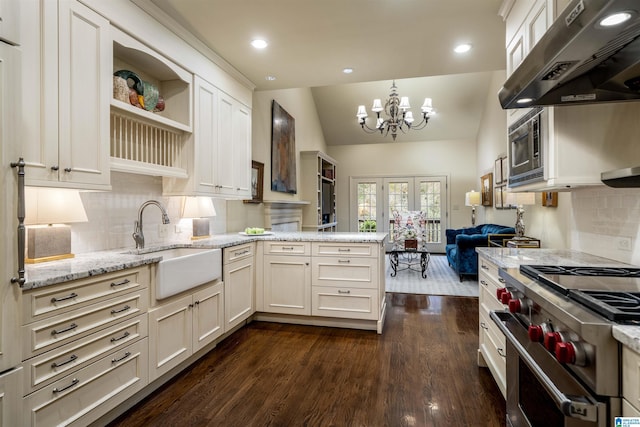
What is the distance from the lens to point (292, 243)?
11.6 ft

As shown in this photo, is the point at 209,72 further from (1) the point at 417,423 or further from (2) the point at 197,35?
(1) the point at 417,423

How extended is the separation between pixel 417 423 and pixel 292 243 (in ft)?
6.56

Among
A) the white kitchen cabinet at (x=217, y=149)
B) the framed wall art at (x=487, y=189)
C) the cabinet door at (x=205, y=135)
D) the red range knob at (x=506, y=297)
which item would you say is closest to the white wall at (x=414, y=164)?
the framed wall art at (x=487, y=189)

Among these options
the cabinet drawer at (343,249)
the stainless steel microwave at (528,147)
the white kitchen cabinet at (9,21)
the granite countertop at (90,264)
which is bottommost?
the cabinet drawer at (343,249)

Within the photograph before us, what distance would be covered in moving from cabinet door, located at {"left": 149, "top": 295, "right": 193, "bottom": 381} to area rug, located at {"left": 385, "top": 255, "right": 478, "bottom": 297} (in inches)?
128

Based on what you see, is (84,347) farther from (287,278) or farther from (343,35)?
(343,35)

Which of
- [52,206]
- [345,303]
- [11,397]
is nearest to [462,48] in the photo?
[345,303]

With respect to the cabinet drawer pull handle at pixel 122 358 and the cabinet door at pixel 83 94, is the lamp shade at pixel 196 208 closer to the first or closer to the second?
the cabinet door at pixel 83 94

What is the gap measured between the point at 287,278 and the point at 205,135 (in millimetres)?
1606

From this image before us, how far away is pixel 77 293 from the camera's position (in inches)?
65.9

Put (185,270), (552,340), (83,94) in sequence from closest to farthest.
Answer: (552,340) < (83,94) < (185,270)

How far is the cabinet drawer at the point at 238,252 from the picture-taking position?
3068 millimetres

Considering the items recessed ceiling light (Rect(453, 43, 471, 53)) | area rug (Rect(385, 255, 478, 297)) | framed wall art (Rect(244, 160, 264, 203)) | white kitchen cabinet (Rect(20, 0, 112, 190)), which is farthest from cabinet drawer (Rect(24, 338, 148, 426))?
area rug (Rect(385, 255, 478, 297))

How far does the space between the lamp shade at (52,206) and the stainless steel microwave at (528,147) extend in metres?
2.78
